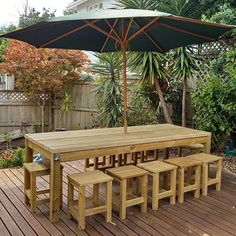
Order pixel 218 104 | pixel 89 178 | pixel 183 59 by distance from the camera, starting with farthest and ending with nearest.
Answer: pixel 183 59 < pixel 218 104 < pixel 89 178

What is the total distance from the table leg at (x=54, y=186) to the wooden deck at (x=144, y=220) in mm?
101

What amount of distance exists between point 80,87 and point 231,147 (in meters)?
4.30

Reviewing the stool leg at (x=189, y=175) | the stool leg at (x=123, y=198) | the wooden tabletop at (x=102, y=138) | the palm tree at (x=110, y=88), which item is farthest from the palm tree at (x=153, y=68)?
the stool leg at (x=123, y=198)

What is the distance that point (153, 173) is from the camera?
3541 mm

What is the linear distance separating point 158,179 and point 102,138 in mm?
806

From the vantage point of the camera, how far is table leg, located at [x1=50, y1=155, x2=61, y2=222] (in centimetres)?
315

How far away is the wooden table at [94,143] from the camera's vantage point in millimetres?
3188

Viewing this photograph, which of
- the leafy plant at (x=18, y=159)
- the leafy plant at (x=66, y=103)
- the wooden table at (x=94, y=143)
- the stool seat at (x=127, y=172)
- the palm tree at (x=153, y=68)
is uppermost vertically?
the palm tree at (x=153, y=68)

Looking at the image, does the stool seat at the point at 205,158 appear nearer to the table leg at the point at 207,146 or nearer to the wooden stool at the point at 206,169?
the wooden stool at the point at 206,169

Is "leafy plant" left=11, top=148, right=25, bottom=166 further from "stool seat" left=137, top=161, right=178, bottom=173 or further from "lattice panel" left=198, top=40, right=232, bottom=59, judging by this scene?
"lattice panel" left=198, top=40, right=232, bottom=59

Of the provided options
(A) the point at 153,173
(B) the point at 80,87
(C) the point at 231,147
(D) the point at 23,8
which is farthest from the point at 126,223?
(D) the point at 23,8

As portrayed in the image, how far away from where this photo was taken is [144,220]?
3.29 meters

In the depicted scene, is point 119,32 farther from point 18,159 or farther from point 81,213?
point 18,159

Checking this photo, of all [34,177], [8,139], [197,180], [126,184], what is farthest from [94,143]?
[8,139]
